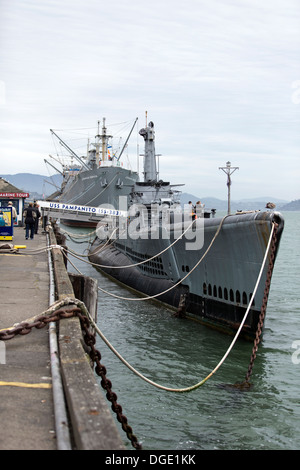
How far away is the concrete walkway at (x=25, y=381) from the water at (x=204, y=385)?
2.47 meters

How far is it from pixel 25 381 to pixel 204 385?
5.61 m

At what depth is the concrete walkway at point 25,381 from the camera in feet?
11.1

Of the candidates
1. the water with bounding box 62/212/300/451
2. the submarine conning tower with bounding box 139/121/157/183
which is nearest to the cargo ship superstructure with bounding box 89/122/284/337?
the water with bounding box 62/212/300/451

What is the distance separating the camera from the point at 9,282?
10.2 meters

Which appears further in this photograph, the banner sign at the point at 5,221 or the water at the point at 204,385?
the banner sign at the point at 5,221

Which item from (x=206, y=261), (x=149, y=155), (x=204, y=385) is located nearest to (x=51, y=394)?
(x=204, y=385)

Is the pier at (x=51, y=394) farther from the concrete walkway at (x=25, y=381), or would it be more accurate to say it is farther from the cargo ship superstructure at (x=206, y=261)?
the cargo ship superstructure at (x=206, y=261)

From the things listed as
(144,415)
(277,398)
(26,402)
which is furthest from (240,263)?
(26,402)

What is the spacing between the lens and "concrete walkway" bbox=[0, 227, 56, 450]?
133 inches

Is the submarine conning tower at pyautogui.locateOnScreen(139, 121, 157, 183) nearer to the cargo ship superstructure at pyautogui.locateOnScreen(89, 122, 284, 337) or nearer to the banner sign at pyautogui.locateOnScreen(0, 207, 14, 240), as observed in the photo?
the cargo ship superstructure at pyautogui.locateOnScreen(89, 122, 284, 337)

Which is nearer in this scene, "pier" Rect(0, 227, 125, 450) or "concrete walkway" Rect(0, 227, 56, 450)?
"pier" Rect(0, 227, 125, 450)

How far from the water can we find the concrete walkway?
2466 millimetres

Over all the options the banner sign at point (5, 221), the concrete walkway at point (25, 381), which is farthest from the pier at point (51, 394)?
the banner sign at point (5, 221)

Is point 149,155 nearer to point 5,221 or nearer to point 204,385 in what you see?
point 5,221
